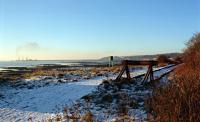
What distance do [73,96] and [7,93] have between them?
4848mm

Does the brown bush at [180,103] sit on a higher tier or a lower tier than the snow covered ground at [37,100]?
higher

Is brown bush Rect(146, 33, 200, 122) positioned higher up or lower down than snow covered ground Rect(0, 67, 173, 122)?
higher up

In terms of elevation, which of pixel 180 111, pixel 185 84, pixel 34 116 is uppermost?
pixel 185 84

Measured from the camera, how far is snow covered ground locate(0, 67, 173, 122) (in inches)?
518

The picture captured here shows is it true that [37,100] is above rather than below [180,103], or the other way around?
below

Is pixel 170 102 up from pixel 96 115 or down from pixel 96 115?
up

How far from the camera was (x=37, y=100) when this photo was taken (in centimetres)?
1628

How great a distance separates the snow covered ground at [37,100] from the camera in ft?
43.2

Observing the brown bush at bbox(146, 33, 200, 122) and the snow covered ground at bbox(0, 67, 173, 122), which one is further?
the snow covered ground at bbox(0, 67, 173, 122)

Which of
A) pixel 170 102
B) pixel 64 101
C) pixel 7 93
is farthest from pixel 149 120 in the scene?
pixel 7 93

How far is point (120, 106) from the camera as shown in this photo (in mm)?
11961

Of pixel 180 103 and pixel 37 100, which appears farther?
pixel 37 100

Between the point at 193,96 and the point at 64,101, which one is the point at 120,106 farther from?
the point at 193,96

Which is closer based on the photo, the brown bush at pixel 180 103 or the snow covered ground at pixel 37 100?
the brown bush at pixel 180 103
